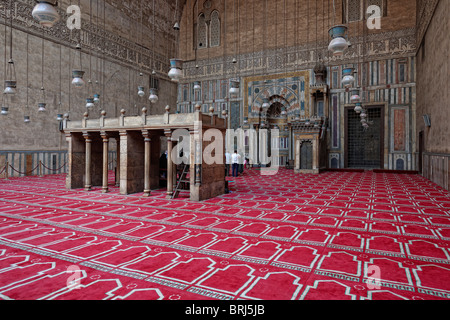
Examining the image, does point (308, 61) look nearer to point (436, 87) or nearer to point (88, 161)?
point (436, 87)

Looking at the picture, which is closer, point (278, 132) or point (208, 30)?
point (278, 132)

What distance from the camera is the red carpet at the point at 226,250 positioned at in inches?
85.0

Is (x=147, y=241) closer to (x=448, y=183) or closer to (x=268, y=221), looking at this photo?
(x=268, y=221)

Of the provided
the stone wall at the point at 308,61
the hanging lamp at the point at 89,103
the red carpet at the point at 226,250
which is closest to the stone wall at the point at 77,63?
the stone wall at the point at 308,61

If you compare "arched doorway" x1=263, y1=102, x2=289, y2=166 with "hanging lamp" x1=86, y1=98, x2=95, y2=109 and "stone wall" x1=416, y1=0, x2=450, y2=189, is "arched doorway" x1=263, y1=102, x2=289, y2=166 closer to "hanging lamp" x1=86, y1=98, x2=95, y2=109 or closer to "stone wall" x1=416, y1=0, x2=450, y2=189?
"stone wall" x1=416, y1=0, x2=450, y2=189

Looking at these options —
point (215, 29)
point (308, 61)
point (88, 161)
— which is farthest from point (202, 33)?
point (88, 161)

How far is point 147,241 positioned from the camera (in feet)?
10.9

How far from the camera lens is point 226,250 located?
3025mm

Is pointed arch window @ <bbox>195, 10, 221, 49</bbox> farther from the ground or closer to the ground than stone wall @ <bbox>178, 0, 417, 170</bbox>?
farther from the ground

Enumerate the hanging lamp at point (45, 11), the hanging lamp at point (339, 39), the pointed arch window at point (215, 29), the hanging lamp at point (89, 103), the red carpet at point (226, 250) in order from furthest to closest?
the pointed arch window at point (215, 29) < the hanging lamp at point (89, 103) < the hanging lamp at point (339, 39) < the hanging lamp at point (45, 11) < the red carpet at point (226, 250)

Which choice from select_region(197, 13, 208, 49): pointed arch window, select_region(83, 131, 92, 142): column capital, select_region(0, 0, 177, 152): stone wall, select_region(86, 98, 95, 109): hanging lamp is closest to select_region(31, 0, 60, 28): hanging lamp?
select_region(83, 131, 92, 142): column capital

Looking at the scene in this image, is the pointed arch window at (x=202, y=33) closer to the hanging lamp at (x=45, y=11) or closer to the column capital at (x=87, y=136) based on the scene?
the column capital at (x=87, y=136)

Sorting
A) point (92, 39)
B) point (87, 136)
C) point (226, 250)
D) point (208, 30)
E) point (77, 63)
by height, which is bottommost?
point (226, 250)

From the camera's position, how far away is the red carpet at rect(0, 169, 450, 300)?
2.16 m
